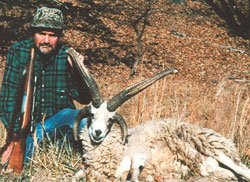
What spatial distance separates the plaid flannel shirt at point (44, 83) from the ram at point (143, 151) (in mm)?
546

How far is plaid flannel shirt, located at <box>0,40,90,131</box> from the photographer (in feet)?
13.1

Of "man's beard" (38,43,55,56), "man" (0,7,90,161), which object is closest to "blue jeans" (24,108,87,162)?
"man" (0,7,90,161)

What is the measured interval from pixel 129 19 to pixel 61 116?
976cm

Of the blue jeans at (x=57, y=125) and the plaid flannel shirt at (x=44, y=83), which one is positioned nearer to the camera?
the plaid flannel shirt at (x=44, y=83)

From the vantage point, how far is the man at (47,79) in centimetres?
396

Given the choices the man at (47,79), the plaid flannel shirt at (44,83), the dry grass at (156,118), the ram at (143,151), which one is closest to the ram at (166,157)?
the ram at (143,151)

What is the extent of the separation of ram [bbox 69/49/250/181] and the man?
48 centimetres

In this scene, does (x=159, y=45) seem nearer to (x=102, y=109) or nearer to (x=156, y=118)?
(x=156, y=118)

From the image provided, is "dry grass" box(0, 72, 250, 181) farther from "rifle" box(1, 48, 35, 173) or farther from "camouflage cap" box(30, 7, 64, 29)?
"camouflage cap" box(30, 7, 64, 29)

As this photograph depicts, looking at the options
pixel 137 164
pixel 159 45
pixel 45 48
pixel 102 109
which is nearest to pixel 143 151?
pixel 137 164

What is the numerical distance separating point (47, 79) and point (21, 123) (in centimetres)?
96

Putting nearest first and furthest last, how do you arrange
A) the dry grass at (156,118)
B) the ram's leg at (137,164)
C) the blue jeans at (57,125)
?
1. the ram's leg at (137,164)
2. the dry grass at (156,118)
3. the blue jeans at (57,125)

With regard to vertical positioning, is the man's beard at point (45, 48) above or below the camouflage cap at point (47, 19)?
below

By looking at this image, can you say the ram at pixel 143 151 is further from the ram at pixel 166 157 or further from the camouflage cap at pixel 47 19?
the camouflage cap at pixel 47 19
